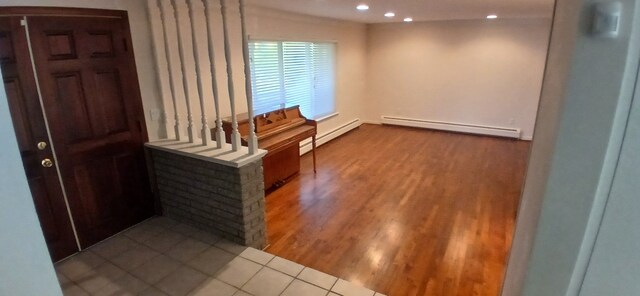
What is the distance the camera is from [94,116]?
103 inches

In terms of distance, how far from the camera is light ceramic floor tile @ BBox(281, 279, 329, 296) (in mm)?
2250

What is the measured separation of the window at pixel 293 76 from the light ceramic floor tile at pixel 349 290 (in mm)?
2600

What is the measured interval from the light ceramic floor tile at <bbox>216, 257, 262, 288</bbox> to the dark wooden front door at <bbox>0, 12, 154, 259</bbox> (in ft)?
3.89

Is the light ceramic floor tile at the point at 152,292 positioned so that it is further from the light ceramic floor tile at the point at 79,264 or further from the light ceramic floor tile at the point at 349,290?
the light ceramic floor tile at the point at 349,290

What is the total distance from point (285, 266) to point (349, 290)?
0.54 meters

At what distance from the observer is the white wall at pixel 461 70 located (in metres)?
5.94

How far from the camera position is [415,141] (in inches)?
249

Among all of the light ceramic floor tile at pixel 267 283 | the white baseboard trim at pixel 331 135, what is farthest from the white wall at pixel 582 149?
the white baseboard trim at pixel 331 135

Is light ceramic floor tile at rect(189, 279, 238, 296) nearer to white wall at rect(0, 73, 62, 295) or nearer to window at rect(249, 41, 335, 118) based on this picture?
white wall at rect(0, 73, 62, 295)

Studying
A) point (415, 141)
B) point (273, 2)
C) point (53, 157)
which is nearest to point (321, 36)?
point (273, 2)

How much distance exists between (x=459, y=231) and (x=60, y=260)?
343 cm

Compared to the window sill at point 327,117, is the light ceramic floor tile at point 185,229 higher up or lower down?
lower down

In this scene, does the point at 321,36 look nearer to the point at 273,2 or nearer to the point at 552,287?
the point at 273,2

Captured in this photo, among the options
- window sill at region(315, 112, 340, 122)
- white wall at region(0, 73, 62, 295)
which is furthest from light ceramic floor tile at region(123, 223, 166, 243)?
window sill at region(315, 112, 340, 122)
